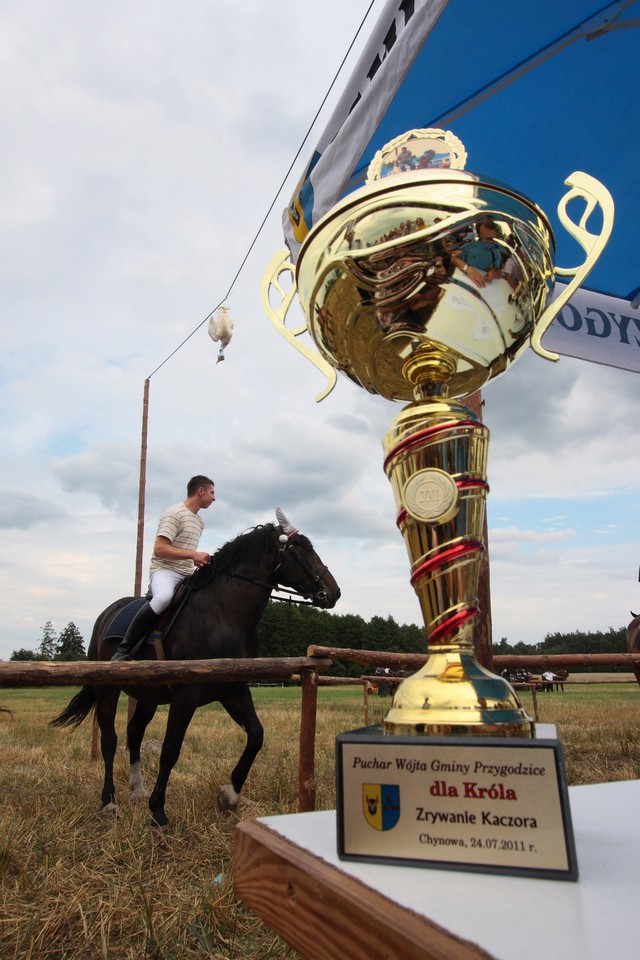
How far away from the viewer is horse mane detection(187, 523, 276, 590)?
14.2 feet

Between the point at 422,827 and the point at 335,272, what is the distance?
2.57ft

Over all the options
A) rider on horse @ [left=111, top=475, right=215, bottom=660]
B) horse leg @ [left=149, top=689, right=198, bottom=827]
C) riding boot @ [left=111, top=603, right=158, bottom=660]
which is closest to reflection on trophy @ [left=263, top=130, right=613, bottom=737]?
horse leg @ [left=149, top=689, right=198, bottom=827]

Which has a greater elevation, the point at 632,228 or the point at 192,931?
the point at 632,228

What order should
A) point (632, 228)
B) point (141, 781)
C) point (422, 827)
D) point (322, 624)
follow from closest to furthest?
point (422, 827) → point (632, 228) → point (141, 781) → point (322, 624)

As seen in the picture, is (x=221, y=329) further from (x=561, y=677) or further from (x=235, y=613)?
(x=561, y=677)

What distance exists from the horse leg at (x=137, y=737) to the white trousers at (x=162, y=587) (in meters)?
0.91

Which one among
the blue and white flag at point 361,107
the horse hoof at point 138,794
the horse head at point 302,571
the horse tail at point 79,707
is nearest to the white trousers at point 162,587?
the horse head at point 302,571

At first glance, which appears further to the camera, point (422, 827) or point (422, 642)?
point (422, 642)

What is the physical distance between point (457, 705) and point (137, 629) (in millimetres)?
3875

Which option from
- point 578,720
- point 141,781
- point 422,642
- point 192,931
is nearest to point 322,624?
point 422,642

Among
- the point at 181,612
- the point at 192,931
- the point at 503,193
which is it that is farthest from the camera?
the point at 181,612

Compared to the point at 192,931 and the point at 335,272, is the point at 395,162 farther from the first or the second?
the point at 192,931

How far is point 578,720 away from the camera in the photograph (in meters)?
8.92

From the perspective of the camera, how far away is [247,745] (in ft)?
13.2
